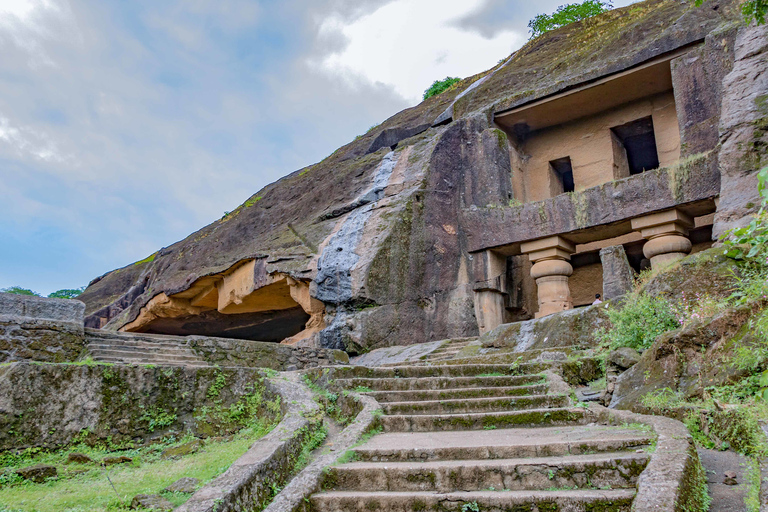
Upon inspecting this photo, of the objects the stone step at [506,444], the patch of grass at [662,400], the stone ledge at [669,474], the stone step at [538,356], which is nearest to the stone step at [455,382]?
the stone step at [538,356]

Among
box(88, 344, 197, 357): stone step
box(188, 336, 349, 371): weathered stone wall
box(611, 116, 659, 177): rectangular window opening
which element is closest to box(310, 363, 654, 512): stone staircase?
box(188, 336, 349, 371): weathered stone wall

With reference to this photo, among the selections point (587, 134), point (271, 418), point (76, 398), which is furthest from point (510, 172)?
point (76, 398)

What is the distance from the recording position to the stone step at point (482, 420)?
466cm

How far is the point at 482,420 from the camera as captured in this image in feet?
15.7

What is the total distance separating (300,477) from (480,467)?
1.12m

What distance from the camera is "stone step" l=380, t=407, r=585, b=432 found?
466 cm

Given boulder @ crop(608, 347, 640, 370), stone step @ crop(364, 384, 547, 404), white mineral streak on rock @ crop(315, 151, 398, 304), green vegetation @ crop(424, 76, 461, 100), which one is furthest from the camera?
green vegetation @ crop(424, 76, 461, 100)

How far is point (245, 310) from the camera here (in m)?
15.8

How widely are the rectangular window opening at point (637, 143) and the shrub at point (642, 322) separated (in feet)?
27.1

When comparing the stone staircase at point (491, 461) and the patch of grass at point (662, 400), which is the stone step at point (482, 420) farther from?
the patch of grass at point (662, 400)

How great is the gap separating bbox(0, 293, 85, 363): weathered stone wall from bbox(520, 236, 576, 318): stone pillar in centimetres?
873

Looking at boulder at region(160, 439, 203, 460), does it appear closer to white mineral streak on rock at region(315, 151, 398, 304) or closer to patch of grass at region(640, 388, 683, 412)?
patch of grass at region(640, 388, 683, 412)

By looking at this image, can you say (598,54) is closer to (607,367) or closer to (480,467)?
(607,367)

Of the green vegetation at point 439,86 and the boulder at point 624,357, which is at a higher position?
the green vegetation at point 439,86
